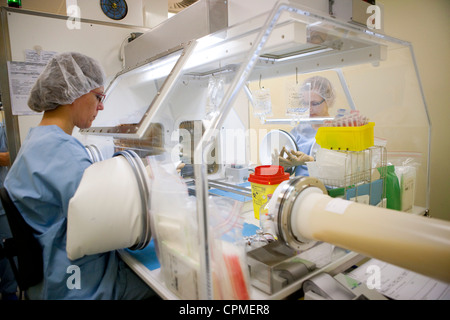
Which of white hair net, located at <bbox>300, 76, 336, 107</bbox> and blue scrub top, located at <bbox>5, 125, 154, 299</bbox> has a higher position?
white hair net, located at <bbox>300, 76, 336, 107</bbox>

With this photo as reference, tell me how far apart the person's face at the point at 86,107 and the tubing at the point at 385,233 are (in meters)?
1.14

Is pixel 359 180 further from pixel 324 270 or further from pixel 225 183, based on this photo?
pixel 225 183

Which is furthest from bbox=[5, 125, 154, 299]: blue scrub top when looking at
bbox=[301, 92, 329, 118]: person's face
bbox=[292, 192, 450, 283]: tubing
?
bbox=[301, 92, 329, 118]: person's face

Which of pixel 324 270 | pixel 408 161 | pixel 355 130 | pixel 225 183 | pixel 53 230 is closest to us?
pixel 324 270

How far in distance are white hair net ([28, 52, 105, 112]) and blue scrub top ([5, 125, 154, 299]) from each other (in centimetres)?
25

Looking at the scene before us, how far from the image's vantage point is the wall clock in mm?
2006

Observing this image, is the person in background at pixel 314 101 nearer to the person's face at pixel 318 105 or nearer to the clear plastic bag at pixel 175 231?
the person's face at pixel 318 105

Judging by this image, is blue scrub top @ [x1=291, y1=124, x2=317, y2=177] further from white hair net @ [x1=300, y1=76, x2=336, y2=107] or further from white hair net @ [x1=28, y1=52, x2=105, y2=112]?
white hair net @ [x1=28, y1=52, x2=105, y2=112]

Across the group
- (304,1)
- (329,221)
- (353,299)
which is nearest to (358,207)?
(329,221)

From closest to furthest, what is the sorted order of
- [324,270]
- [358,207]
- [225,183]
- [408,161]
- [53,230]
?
[358,207]
[324,270]
[53,230]
[408,161]
[225,183]

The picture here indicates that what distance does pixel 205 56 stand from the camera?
4.45ft

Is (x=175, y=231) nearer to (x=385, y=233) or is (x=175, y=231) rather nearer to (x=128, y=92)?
(x=385, y=233)
